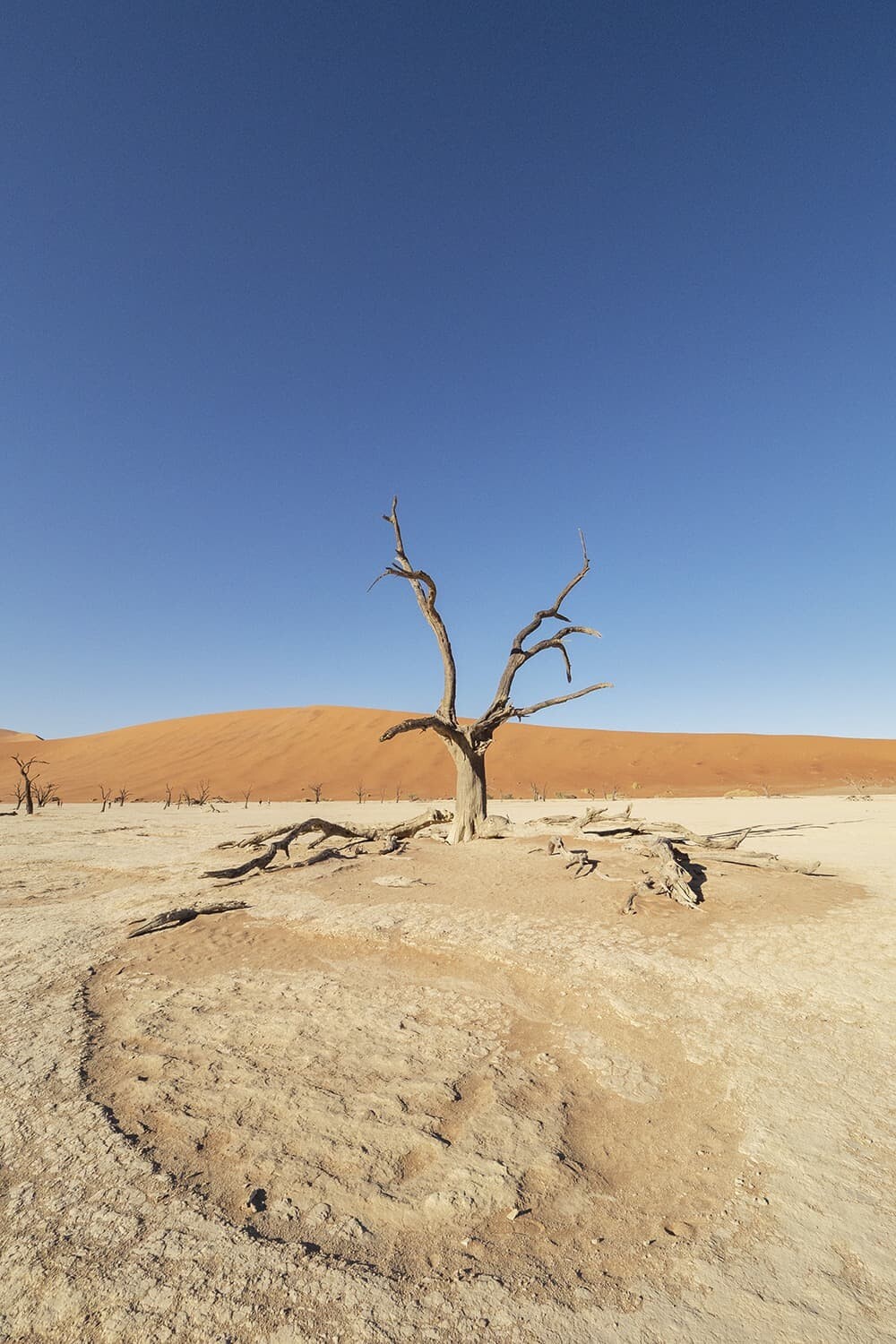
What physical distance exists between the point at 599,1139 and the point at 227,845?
27.7ft

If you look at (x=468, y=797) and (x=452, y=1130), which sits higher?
(x=468, y=797)

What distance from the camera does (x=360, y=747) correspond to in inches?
1761

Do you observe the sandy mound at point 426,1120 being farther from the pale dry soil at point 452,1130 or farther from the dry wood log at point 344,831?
the dry wood log at point 344,831

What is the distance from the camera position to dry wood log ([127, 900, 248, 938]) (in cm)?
541

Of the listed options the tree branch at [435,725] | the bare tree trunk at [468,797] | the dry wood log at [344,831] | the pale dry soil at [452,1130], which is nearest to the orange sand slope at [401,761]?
the dry wood log at [344,831]

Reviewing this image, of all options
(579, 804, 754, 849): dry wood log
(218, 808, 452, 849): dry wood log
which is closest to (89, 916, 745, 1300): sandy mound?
(579, 804, 754, 849): dry wood log

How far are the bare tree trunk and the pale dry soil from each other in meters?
4.08

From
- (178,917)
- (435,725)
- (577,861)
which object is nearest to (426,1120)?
(178,917)

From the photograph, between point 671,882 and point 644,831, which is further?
point 644,831

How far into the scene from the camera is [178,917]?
558 cm

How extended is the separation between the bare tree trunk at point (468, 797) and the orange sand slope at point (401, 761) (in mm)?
21530

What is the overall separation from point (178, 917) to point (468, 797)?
4.98 metres

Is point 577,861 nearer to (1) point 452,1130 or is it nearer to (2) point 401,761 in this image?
(1) point 452,1130

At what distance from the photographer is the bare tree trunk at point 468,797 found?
9609 millimetres
